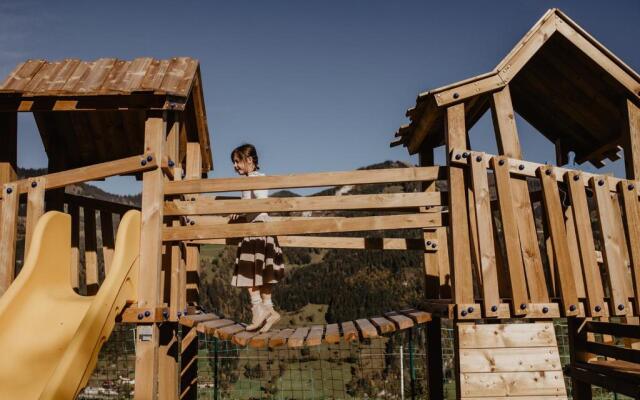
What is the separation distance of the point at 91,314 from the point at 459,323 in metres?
2.82

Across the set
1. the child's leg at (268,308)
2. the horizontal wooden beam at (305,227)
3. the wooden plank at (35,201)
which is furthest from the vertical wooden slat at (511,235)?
the wooden plank at (35,201)

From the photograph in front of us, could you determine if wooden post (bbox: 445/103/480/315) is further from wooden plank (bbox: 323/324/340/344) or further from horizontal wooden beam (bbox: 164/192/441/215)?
wooden plank (bbox: 323/324/340/344)

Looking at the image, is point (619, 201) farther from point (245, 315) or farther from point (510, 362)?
point (245, 315)

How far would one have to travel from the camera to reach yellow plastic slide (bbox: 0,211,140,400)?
3697 millimetres

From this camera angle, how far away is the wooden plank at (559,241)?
471 cm

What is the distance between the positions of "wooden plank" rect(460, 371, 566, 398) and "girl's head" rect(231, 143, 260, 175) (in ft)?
10.8

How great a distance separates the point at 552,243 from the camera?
4.79m

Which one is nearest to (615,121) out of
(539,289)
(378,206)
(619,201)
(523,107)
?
(523,107)

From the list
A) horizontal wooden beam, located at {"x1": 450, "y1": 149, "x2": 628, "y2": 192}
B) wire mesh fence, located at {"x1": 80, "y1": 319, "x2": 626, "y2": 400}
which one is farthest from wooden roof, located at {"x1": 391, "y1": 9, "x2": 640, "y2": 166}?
wire mesh fence, located at {"x1": 80, "y1": 319, "x2": 626, "y2": 400}

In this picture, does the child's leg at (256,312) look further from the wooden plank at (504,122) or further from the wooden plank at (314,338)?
the wooden plank at (504,122)

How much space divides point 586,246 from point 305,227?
8.13 ft

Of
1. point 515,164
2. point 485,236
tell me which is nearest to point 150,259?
point 485,236

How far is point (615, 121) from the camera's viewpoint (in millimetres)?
6406

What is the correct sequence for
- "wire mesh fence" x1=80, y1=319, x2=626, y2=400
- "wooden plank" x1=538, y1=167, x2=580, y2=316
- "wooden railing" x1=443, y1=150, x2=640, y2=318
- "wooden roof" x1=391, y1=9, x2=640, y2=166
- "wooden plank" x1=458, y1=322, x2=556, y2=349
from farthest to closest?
"wire mesh fence" x1=80, y1=319, x2=626, y2=400 → "wooden roof" x1=391, y1=9, x2=640, y2=166 → "wooden plank" x1=538, y1=167, x2=580, y2=316 → "wooden railing" x1=443, y1=150, x2=640, y2=318 → "wooden plank" x1=458, y1=322, x2=556, y2=349
